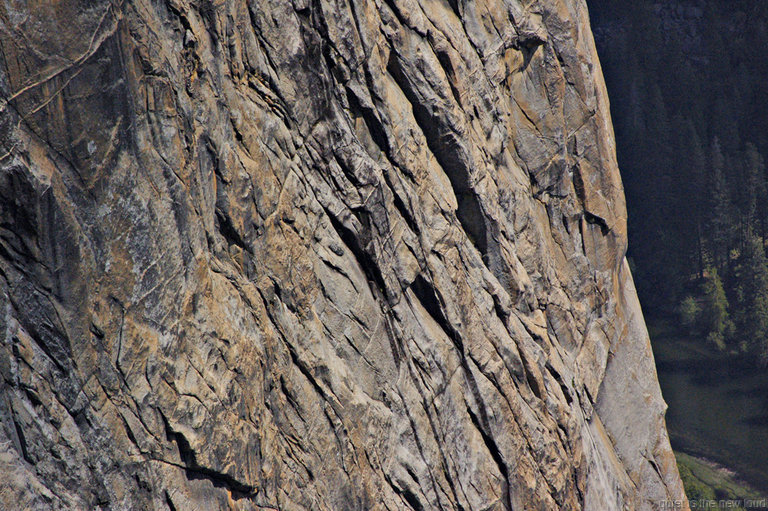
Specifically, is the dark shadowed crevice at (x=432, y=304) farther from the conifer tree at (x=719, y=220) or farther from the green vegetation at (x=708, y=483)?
the conifer tree at (x=719, y=220)

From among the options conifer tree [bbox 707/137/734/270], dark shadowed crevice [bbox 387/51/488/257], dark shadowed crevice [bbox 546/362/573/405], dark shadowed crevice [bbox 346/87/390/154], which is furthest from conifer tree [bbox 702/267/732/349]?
dark shadowed crevice [bbox 346/87/390/154]

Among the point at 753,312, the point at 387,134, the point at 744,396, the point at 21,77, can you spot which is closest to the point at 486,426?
the point at 387,134

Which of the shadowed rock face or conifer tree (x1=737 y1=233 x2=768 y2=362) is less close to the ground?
the shadowed rock face

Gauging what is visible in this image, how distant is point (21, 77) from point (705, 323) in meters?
76.3

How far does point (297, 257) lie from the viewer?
1502 cm

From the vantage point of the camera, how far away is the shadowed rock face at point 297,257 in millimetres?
10258

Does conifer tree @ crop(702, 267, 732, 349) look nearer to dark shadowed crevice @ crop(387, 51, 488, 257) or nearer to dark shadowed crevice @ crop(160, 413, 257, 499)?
dark shadowed crevice @ crop(387, 51, 488, 257)

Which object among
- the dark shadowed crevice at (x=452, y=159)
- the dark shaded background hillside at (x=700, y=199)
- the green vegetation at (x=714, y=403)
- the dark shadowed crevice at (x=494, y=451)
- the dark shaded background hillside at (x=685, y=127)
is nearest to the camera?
the dark shadowed crevice at (x=452, y=159)

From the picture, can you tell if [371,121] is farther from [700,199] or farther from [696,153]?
[696,153]

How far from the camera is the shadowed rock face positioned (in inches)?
404

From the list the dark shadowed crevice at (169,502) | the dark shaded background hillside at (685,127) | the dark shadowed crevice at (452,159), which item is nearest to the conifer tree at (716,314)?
the dark shaded background hillside at (685,127)

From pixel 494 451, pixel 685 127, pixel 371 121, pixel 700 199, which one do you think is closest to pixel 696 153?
pixel 700 199

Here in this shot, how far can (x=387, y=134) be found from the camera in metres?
17.6

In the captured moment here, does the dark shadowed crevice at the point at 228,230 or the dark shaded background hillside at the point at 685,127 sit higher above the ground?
the dark shaded background hillside at the point at 685,127
